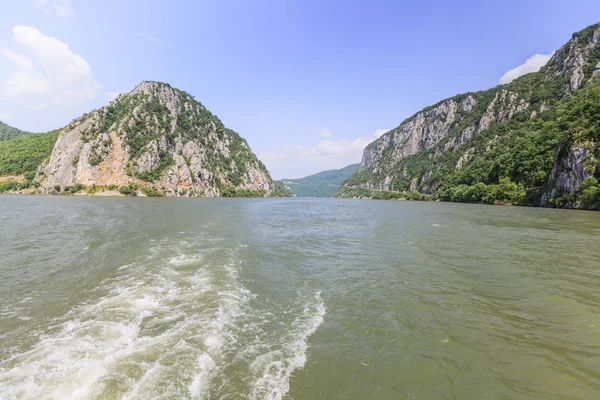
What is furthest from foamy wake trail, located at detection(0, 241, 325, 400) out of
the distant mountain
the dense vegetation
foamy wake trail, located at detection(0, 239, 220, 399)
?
the dense vegetation

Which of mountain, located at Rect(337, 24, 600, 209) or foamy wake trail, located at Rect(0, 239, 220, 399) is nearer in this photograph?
foamy wake trail, located at Rect(0, 239, 220, 399)

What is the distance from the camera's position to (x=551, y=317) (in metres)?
8.26

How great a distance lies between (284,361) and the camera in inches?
238

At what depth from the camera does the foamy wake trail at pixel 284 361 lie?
16.7 feet

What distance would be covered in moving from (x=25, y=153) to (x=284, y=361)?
217 m

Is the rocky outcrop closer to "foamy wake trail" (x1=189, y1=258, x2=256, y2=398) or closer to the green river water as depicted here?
the green river water

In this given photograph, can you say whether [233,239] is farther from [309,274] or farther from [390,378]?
[390,378]

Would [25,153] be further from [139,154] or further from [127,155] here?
[139,154]

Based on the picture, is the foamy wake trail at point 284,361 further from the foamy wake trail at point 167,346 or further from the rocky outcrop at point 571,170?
the rocky outcrop at point 571,170

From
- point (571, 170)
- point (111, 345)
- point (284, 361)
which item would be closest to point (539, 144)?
point (571, 170)

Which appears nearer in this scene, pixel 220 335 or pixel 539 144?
pixel 220 335

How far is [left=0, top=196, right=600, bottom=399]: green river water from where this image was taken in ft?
17.3

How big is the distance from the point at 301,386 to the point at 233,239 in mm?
17583

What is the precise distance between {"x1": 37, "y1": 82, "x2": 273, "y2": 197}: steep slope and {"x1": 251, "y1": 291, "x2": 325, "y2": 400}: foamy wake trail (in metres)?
144
